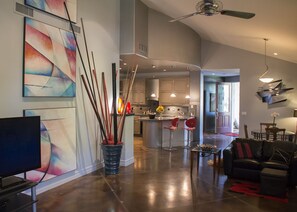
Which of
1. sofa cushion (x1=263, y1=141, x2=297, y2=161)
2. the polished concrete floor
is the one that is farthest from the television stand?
sofa cushion (x1=263, y1=141, x2=297, y2=161)

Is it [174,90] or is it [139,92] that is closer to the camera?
[174,90]

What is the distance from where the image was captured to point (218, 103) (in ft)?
40.3

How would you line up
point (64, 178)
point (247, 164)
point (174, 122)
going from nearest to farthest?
point (64, 178) → point (247, 164) → point (174, 122)

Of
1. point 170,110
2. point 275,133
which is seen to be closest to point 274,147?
point 275,133

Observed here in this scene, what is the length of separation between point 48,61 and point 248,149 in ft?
14.0

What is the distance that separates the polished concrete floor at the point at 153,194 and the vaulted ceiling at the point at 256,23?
3.10 metres

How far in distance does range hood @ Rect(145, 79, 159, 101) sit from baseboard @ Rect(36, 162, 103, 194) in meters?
5.20

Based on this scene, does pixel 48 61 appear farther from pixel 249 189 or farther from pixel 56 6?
pixel 249 189

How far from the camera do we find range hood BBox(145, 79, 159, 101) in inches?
409

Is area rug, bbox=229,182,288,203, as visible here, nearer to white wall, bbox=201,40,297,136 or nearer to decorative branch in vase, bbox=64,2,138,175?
decorative branch in vase, bbox=64,2,138,175

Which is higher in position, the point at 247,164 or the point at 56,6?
the point at 56,6

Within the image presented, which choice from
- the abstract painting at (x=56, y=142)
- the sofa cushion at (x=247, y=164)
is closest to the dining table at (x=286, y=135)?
the sofa cushion at (x=247, y=164)

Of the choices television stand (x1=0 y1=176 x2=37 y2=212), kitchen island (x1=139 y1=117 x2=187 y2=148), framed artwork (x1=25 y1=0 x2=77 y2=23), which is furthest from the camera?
kitchen island (x1=139 y1=117 x2=187 y2=148)

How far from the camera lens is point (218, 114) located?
1221 centimetres
